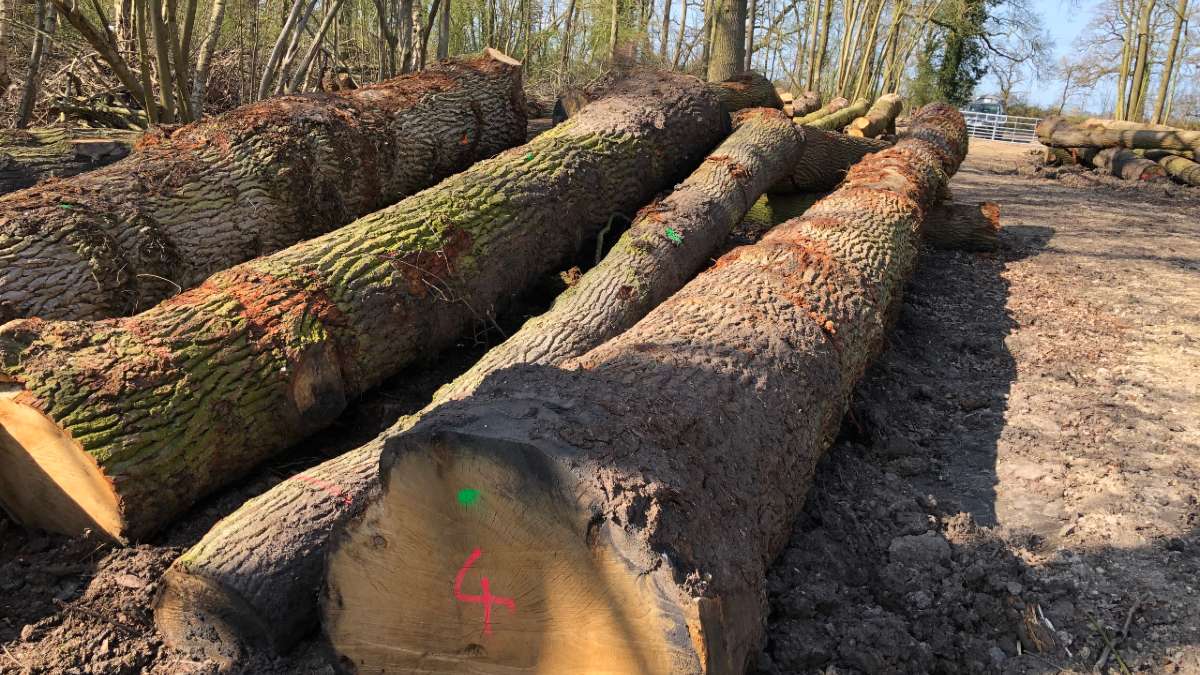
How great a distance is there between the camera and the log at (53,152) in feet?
14.1

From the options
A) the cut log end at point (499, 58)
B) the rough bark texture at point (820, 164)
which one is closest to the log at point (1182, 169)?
the rough bark texture at point (820, 164)

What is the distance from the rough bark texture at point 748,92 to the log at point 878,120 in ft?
6.21

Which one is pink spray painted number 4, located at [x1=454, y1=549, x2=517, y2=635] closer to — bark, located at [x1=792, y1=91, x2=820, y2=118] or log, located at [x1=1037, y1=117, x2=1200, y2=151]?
bark, located at [x1=792, y1=91, x2=820, y2=118]

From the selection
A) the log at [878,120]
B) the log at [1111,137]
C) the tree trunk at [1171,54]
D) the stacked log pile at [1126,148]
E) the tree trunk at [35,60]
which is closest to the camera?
the tree trunk at [35,60]

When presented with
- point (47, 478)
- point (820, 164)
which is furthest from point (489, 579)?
point (820, 164)

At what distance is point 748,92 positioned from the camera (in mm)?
7289

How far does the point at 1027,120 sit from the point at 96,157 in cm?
3092

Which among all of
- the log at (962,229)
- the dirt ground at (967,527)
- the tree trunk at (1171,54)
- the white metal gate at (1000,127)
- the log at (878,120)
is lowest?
the dirt ground at (967,527)

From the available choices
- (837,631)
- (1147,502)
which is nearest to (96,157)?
(837,631)

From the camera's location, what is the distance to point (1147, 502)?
281 cm

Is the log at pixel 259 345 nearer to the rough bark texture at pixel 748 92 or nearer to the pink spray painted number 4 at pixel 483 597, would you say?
the pink spray painted number 4 at pixel 483 597

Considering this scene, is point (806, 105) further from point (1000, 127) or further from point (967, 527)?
point (1000, 127)

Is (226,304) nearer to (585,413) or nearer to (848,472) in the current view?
(585,413)

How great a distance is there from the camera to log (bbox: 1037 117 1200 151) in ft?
39.8
